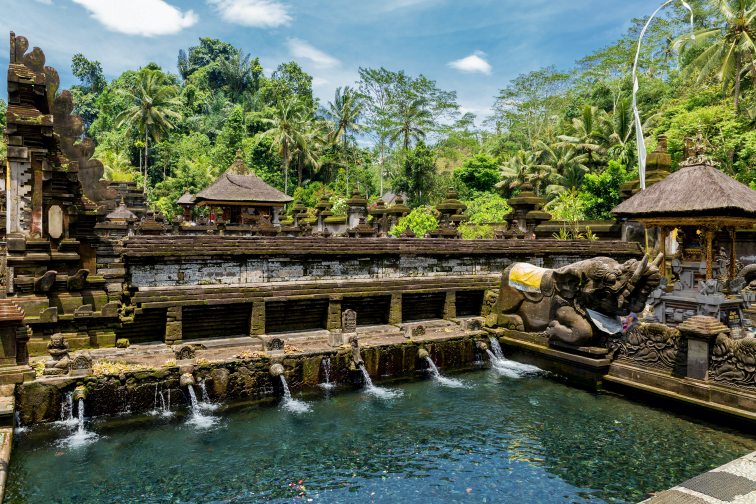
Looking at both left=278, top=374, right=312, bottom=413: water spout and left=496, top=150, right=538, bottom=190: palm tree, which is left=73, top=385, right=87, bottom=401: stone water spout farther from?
left=496, top=150, right=538, bottom=190: palm tree

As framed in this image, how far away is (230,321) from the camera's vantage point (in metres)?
11.8

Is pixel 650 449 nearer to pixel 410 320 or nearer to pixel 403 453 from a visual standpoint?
pixel 403 453

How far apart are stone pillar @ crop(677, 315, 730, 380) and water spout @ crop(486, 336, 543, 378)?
3.46m

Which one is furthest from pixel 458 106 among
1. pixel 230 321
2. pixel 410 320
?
pixel 230 321

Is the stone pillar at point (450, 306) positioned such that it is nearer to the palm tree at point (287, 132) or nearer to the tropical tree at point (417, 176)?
the tropical tree at point (417, 176)

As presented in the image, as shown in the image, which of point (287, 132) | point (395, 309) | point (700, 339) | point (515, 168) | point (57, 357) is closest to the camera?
point (57, 357)

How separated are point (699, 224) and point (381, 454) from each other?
9.48 m

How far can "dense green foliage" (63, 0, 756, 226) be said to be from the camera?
26344mm

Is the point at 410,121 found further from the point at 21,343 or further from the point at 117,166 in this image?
the point at 21,343

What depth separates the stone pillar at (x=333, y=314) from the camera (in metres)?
12.5

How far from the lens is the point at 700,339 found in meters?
9.27

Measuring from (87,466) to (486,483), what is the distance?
557 centimetres

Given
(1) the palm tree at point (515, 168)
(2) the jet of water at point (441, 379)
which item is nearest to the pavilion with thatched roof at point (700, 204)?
(2) the jet of water at point (441, 379)

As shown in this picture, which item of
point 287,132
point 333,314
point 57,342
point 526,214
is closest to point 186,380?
point 57,342
